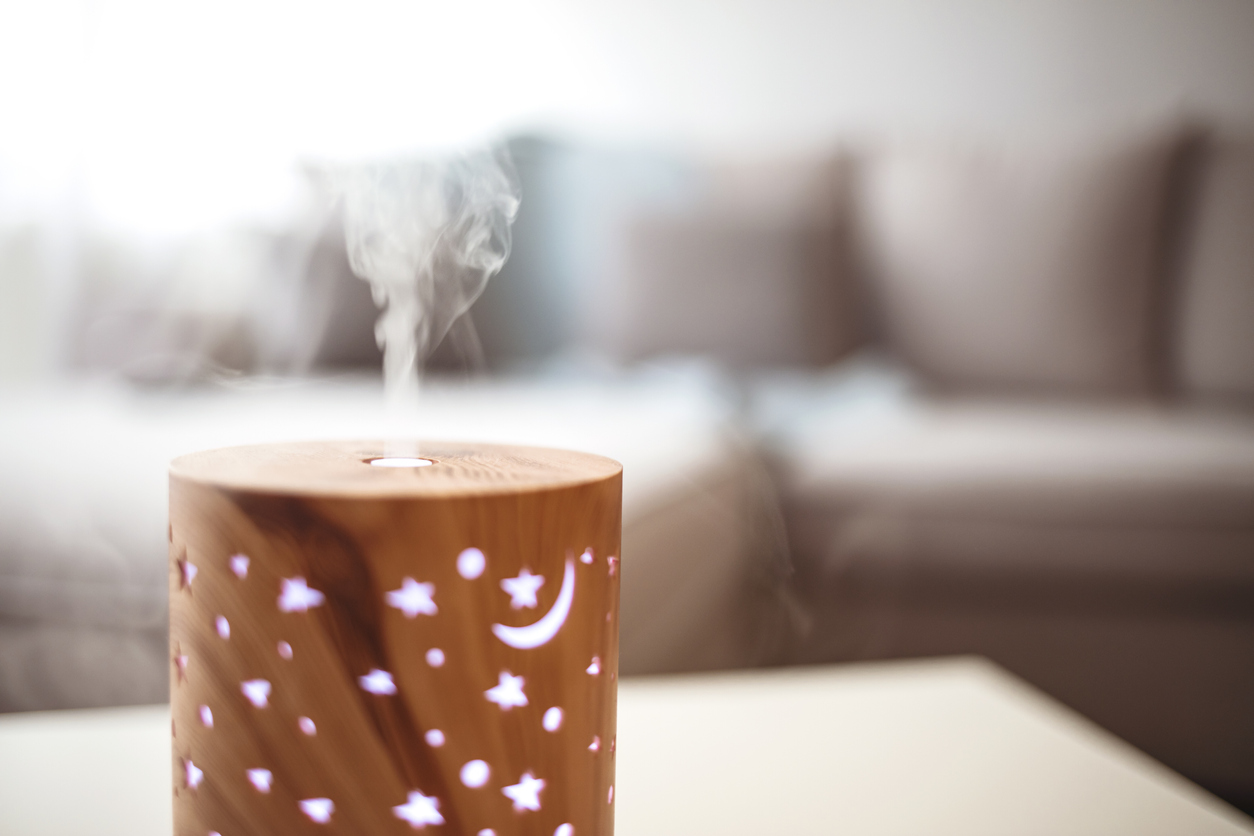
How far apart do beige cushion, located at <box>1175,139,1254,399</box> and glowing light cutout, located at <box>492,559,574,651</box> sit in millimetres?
1692

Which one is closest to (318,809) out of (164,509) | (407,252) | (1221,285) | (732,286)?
(407,252)

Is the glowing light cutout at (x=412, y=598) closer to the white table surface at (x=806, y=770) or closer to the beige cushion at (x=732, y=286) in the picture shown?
the white table surface at (x=806, y=770)

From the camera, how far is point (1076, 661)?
112cm

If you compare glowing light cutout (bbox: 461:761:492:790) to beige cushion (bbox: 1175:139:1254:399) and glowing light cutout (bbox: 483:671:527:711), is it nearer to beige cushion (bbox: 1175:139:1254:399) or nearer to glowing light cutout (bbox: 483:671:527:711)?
glowing light cutout (bbox: 483:671:527:711)

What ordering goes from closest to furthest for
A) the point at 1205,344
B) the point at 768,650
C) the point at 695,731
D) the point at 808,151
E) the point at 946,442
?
the point at 695,731
the point at 768,650
the point at 946,442
the point at 1205,344
the point at 808,151

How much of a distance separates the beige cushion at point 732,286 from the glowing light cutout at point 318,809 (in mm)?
1375

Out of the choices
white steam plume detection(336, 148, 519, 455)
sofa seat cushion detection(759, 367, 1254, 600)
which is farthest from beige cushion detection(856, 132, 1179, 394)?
white steam plume detection(336, 148, 519, 455)

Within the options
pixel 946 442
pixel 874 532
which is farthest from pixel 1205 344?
pixel 874 532

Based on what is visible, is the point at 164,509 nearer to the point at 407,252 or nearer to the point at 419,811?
the point at 407,252

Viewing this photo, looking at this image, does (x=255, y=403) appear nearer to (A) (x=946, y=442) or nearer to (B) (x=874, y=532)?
(B) (x=874, y=532)

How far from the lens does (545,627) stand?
238mm

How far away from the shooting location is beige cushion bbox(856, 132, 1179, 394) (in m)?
1.51

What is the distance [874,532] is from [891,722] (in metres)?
0.67

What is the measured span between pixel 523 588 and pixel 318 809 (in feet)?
0.25
